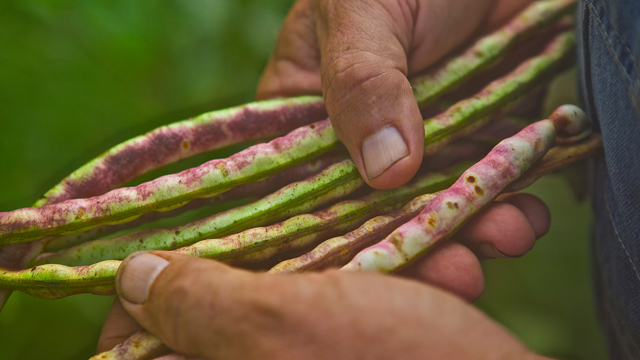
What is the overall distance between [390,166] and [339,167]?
0.34 feet

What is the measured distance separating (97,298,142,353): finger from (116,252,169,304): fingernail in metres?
0.09

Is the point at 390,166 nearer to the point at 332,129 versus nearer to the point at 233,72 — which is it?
the point at 332,129

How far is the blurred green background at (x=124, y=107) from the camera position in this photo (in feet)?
2.98

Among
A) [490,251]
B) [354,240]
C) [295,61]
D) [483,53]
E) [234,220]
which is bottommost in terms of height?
[490,251]

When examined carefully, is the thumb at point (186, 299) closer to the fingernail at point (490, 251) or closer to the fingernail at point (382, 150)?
the fingernail at point (382, 150)

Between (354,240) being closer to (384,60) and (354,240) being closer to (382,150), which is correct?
(382,150)

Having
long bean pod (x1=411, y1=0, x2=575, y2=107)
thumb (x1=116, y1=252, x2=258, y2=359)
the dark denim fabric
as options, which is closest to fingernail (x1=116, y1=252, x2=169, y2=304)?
thumb (x1=116, y1=252, x2=258, y2=359)

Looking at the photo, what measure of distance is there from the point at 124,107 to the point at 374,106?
2.60 ft

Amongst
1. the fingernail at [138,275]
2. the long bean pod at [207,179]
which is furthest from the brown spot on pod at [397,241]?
the fingernail at [138,275]

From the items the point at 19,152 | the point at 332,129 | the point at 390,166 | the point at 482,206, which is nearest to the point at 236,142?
the point at 332,129

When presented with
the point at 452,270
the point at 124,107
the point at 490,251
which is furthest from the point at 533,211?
the point at 124,107

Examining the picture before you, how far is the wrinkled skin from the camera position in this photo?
18.1 inches

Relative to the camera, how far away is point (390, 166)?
2.30 ft

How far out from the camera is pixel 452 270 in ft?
2.06
